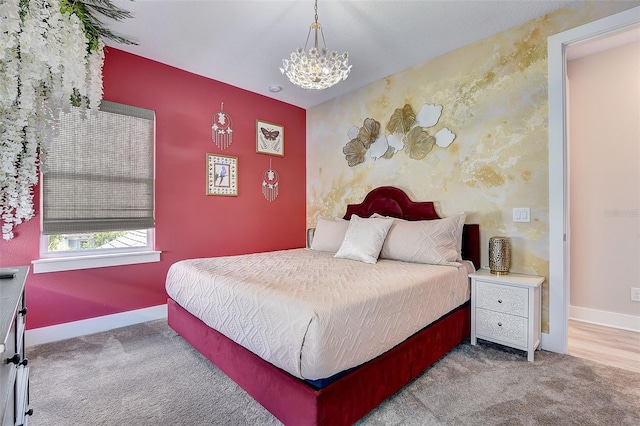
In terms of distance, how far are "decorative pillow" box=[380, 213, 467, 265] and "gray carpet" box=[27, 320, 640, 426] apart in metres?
0.74

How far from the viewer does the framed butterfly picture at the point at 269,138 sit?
3939mm

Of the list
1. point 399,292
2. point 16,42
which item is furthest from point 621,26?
point 16,42

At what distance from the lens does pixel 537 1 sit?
7.51 feet

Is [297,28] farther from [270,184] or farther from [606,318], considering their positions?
[606,318]

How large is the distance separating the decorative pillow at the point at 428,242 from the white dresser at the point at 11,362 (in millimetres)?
2428

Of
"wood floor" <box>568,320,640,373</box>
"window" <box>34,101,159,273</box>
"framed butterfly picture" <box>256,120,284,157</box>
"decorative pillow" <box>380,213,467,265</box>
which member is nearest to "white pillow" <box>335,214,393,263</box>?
"decorative pillow" <box>380,213,467,265</box>

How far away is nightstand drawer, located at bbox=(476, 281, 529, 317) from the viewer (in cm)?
221

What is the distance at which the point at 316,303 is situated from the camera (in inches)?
55.9

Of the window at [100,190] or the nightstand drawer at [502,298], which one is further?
the window at [100,190]

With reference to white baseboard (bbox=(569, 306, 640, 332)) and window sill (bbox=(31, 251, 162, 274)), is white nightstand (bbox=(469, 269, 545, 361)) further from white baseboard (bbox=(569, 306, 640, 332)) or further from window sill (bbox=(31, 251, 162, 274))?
window sill (bbox=(31, 251, 162, 274))

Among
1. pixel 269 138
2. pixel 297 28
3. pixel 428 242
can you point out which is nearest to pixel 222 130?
pixel 269 138

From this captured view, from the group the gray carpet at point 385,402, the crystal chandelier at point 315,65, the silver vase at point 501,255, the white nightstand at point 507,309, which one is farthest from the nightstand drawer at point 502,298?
the crystal chandelier at point 315,65

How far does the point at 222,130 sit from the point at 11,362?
9.91 feet

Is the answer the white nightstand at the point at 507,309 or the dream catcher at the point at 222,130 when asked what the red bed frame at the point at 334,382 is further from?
the dream catcher at the point at 222,130
